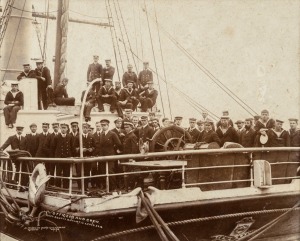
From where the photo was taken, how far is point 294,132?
8227 millimetres

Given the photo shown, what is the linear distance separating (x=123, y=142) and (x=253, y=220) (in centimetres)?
265

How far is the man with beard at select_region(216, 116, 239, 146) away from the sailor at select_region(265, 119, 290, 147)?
0.66 m

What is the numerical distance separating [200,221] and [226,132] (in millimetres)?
2449

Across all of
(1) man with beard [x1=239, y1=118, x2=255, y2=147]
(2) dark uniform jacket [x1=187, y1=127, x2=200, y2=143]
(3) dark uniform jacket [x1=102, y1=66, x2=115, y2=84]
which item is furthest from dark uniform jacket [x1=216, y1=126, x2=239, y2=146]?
(3) dark uniform jacket [x1=102, y1=66, x2=115, y2=84]

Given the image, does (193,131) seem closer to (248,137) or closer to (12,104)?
(248,137)

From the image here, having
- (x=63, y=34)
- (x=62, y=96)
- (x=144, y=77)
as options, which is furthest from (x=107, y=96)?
(x=63, y=34)

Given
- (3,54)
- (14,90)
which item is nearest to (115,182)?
(14,90)

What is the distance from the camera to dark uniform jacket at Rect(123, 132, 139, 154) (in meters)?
7.85

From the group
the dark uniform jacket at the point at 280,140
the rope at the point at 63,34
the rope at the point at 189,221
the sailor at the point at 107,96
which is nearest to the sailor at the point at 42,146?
the sailor at the point at 107,96

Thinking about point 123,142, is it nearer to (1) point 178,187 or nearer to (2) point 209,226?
(1) point 178,187

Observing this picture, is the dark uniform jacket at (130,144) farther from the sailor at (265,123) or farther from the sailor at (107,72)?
the sailor at (107,72)

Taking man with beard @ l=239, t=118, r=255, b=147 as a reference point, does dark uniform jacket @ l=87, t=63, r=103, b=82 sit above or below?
above

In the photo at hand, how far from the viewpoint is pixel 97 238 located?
623cm

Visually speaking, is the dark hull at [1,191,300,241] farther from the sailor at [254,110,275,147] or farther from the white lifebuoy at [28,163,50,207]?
the sailor at [254,110,275,147]
